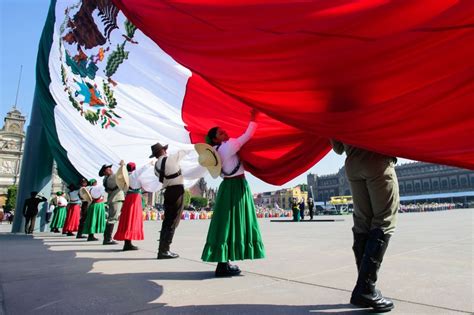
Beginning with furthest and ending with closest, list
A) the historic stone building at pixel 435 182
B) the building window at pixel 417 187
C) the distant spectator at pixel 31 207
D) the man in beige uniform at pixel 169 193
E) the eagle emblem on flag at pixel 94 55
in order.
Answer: the building window at pixel 417 187 < the historic stone building at pixel 435 182 < the distant spectator at pixel 31 207 < the man in beige uniform at pixel 169 193 < the eagle emblem on flag at pixel 94 55

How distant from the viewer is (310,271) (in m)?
3.55

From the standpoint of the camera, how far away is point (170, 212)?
493 cm

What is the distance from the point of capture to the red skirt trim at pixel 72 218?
999 centimetres

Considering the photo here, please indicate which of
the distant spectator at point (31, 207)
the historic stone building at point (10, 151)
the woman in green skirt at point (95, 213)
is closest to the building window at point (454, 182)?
the woman in green skirt at point (95, 213)

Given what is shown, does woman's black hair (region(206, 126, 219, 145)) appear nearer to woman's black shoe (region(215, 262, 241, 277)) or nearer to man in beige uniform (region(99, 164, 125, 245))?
woman's black shoe (region(215, 262, 241, 277))

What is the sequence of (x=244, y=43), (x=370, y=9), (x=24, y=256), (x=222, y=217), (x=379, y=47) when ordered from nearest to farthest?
(x=370, y=9), (x=379, y=47), (x=244, y=43), (x=222, y=217), (x=24, y=256)

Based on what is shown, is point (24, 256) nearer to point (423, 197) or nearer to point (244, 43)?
point (244, 43)

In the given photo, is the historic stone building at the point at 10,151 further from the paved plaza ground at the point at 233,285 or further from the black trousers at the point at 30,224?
the paved plaza ground at the point at 233,285

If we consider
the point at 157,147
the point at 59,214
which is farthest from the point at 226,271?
the point at 59,214

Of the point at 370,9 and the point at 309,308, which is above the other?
the point at 370,9

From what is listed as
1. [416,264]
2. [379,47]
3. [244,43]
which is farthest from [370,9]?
[416,264]

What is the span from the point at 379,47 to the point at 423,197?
103 m

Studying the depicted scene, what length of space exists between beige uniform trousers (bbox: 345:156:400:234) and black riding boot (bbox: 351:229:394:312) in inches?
3.8

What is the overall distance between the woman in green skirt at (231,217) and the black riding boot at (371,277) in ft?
4.40
